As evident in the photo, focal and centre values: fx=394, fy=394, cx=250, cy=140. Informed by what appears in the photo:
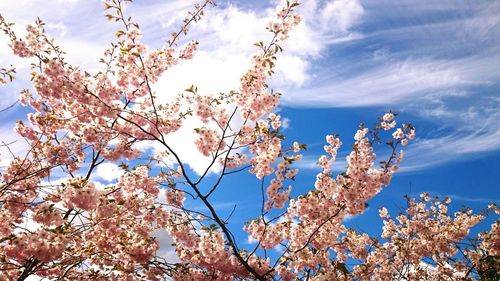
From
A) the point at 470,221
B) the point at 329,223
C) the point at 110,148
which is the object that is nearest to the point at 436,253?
the point at 470,221

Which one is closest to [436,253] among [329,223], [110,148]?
[329,223]

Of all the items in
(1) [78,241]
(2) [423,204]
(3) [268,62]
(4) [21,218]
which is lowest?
(1) [78,241]

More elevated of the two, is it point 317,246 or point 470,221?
point 470,221

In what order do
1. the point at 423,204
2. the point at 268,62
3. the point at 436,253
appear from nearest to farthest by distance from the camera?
the point at 268,62, the point at 436,253, the point at 423,204

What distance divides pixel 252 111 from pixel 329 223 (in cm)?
266

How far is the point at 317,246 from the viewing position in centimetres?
745

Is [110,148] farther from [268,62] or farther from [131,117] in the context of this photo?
[268,62]

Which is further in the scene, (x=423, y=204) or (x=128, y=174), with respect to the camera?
(x=423, y=204)

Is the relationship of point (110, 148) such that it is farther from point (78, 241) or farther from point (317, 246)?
point (317, 246)

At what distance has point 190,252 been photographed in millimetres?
6457

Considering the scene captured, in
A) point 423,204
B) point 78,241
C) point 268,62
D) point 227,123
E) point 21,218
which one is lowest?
point 78,241

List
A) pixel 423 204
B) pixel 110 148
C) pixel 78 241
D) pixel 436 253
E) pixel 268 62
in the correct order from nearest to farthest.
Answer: pixel 268 62, pixel 78 241, pixel 110 148, pixel 436 253, pixel 423 204

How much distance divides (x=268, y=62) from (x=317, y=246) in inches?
142

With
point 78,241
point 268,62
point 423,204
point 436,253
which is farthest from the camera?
point 423,204
